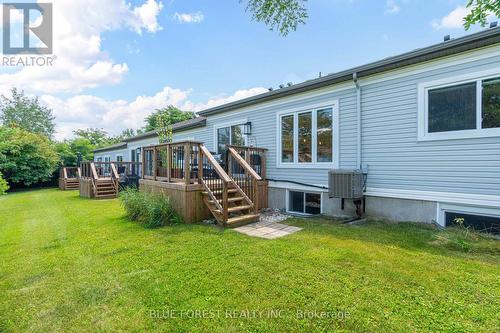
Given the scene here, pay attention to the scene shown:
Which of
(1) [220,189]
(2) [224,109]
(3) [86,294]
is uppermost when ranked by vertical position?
(2) [224,109]

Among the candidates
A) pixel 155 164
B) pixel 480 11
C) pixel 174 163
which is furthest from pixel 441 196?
pixel 155 164

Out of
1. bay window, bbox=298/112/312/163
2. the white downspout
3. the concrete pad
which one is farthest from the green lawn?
bay window, bbox=298/112/312/163

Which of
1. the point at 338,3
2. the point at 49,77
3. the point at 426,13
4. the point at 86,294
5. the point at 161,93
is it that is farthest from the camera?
the point at 161,93

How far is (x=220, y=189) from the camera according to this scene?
6.18 m

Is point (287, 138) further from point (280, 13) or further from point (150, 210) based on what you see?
point (150, 210)

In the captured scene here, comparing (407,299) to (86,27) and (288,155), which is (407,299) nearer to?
(288,155)

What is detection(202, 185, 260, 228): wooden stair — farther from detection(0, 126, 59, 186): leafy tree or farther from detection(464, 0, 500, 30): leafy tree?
detection(0, 126, 59, 186): leafy tree

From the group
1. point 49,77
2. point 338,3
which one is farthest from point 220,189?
point 49,77

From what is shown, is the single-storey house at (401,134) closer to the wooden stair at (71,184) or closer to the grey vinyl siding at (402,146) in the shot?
the grey vinyl siding at (402,146)

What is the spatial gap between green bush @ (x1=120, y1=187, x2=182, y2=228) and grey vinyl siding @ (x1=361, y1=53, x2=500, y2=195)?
4615mm

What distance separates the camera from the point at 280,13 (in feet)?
13.3

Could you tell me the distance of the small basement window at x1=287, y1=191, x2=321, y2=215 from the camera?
22.9 feet

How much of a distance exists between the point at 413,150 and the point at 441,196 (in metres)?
1.00

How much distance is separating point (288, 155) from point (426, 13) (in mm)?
5292
